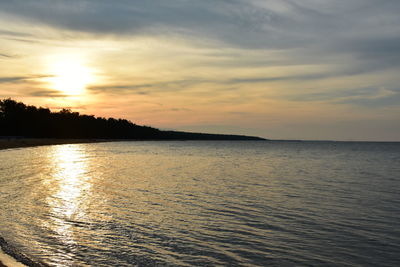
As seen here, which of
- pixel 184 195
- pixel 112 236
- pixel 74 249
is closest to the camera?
pixel 74 249

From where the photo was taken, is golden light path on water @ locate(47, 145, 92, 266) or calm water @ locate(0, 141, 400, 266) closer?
calm water @ locate(0, 141, 400, 266)

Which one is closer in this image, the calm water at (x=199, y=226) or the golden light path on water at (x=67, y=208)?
the calm water at (x=199, y=226)

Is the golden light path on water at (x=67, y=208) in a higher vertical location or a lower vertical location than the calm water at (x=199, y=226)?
lower

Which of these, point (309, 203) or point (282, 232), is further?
point (309, 203)

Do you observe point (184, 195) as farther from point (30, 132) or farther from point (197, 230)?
point (30, 132)

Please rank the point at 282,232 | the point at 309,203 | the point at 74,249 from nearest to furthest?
1. the point at 74,249
2. the point at 282,232
3. the point at 309,203

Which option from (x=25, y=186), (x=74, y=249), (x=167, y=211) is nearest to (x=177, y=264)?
(x=74, y=249)

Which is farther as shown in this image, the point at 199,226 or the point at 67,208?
the point at 67,208

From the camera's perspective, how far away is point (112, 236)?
53.9 feet

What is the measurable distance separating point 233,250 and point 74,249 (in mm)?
6699

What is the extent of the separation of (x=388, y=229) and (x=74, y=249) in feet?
53.2

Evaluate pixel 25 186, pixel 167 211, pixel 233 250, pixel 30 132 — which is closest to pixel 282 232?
pixel 233 250

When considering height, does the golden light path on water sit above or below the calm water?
below

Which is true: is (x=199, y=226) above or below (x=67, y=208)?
above
